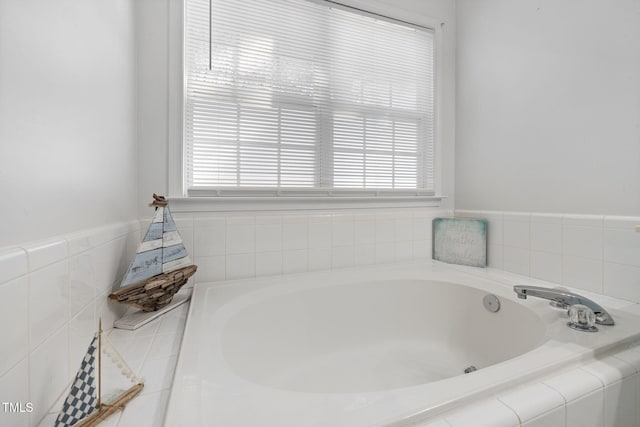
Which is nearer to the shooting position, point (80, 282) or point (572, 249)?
point (80, 282)

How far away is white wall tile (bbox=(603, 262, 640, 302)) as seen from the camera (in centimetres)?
100

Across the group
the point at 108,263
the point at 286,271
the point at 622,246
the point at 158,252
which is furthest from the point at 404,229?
the point at 108,263

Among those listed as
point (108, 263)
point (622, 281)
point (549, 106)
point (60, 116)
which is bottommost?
point (622, 281)

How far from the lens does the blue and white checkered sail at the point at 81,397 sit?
44 centimetres

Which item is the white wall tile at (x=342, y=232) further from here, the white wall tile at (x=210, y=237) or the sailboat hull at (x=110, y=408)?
the sailboat hull at (x=110, y=408)

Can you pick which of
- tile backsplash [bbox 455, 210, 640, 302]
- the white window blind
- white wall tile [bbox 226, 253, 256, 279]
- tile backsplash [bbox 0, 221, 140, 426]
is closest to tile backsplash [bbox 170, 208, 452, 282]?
white wall tile [bbox 226, 253, 256, 279]

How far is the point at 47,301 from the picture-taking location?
50 cm

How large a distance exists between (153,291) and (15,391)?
0.53 meters

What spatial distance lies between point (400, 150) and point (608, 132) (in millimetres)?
924

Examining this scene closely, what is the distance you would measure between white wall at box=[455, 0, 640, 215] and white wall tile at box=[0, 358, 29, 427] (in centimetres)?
180

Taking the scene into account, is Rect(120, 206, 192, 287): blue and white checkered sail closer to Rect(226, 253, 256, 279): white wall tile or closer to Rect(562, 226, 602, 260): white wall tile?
Rect(226, 253, 256, 279): white wall tile

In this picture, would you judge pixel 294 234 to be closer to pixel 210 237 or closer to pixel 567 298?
pixel 210 237

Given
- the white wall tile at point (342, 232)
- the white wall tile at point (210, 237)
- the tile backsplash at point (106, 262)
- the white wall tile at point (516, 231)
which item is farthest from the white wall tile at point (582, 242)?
the white wall tile at point (210, 237)

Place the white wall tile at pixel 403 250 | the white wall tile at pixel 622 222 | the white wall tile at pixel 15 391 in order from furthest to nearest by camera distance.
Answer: the white wall tile at pixel 403 250 → the white wall tile at pixel 622 222 → the white wall tile at pixel 15 391
